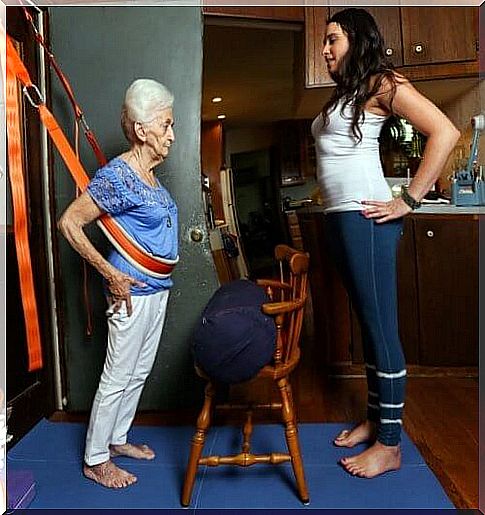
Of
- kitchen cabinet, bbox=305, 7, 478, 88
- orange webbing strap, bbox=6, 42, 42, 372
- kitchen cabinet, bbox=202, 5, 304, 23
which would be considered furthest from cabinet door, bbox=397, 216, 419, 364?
orange webbing strap, bbox=6, 42, 42, 372

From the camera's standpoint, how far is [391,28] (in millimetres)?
2818

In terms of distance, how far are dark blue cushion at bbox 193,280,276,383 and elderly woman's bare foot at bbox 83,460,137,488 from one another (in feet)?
1.55

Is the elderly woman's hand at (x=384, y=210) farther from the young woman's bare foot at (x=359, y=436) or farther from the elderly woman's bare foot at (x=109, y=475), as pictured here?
the elderly woman's bare foot at (x=109, y=475)

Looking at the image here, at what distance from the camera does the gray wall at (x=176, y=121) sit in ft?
7.67

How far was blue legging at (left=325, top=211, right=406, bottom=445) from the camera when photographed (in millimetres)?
1746

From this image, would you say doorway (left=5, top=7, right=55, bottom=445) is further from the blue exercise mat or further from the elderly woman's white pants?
the elderly woman's white pants

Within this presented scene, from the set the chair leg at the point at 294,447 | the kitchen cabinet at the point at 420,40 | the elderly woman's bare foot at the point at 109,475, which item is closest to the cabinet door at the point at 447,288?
the kitchen cabinet at the point at 420,40

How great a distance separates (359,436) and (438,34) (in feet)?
6.04


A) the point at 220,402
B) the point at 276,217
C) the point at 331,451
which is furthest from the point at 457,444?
the point at 276,217

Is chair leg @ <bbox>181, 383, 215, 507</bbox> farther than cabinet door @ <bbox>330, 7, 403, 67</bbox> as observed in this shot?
No

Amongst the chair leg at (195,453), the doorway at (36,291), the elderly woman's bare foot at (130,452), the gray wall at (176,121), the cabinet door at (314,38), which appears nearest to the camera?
the chair leg at (195,453)

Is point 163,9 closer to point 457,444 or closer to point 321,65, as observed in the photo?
point 321,65

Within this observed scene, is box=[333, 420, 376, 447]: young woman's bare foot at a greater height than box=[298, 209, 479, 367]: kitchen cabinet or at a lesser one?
lesser

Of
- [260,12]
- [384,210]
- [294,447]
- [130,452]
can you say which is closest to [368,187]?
[384,210]
